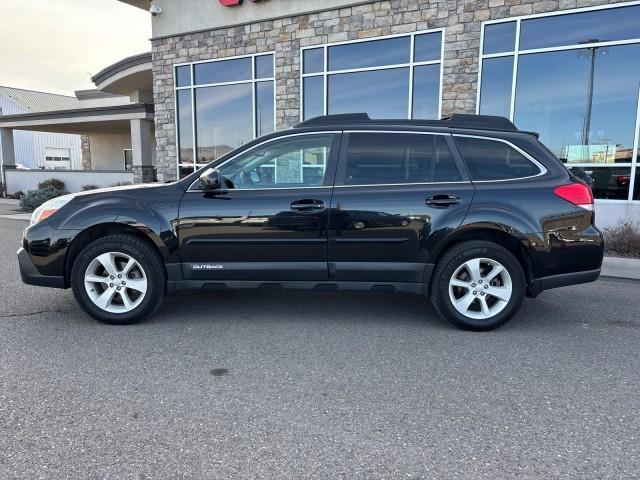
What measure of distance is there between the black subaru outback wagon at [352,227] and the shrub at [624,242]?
→ 4508 millimetres

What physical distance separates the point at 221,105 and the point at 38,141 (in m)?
30.7

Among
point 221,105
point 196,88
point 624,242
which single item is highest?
point 196,88

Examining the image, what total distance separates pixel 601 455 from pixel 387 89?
9715 mm

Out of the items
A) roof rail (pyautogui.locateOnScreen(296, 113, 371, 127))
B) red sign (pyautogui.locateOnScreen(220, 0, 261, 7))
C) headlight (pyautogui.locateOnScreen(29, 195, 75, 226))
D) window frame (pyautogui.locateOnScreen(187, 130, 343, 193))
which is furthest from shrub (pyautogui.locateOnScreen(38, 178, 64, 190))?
roof rail (pyautogui.locateOnScreen(296, 113, 371, 127))

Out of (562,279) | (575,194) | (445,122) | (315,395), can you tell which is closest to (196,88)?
(445,122)

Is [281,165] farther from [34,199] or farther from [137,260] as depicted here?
[34,199]

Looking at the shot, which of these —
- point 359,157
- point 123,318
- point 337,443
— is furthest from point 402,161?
point 123,318

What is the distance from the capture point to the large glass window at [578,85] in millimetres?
8797

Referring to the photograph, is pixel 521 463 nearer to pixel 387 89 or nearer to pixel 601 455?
pixel 601 455

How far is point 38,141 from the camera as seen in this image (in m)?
36.6

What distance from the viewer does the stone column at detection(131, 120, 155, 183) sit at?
15.9m

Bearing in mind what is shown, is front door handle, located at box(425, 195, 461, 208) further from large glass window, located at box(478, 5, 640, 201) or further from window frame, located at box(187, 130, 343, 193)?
large glass window, located at box(478, 5, 640, 201)

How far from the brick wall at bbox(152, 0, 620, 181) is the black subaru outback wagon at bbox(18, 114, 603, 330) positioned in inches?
251

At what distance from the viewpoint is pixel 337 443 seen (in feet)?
8.17
